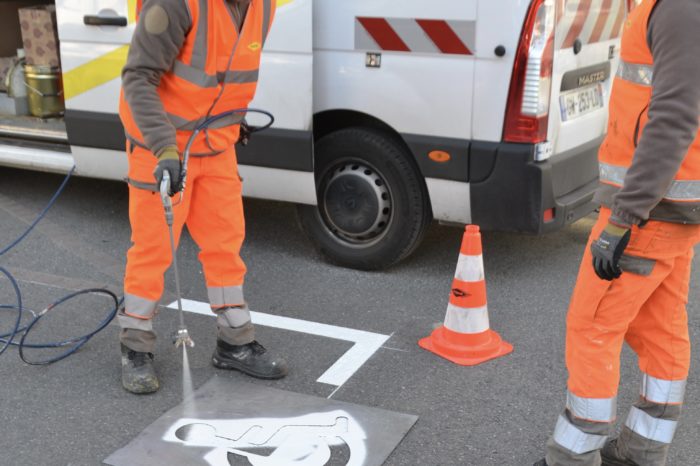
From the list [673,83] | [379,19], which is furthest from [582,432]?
[379,19]

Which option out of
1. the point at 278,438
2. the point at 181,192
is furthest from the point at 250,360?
the point at 181,192

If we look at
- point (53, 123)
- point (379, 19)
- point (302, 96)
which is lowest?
point (53, 123)

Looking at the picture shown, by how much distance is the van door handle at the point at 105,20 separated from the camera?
5.02 metres

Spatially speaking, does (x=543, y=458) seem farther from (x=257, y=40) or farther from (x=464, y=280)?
(x=257, y=40)

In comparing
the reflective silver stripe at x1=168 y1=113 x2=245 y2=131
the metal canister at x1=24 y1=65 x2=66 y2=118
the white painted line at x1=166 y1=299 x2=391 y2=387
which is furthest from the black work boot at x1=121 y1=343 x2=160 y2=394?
the metal canister at x1=24 y1=65 x2=66 y2=118

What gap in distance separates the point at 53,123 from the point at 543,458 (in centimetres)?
444

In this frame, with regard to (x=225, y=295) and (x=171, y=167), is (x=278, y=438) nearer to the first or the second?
(x=225, y=295)

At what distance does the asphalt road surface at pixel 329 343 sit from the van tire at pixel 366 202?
0.47 feet

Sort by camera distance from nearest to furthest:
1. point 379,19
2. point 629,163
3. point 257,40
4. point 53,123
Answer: point 629,163 → point 257,40 → point 379,19 → point 53,123

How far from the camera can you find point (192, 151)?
357 centimetres

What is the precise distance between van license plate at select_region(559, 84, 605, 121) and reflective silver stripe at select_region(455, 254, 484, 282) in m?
0.99

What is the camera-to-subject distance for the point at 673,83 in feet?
7.89

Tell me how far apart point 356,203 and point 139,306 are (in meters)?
1.59

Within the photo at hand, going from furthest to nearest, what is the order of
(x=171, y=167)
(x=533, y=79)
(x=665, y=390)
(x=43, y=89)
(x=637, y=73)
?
1. (x=43, y=89)
2. (x=533, y=79)
3. (x=171, y=167)
4. (x=665, y=390)
5. (x=637, y=73)
